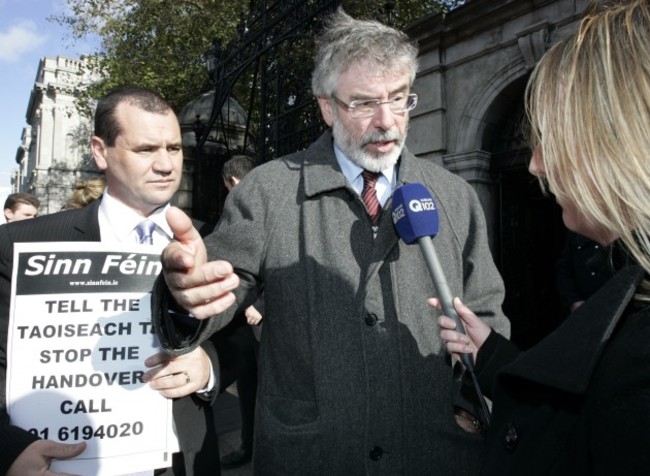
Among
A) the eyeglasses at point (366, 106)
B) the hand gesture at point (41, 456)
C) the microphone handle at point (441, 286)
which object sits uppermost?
the eyeglasses at point (366, 106)

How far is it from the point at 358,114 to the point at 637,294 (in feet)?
4.13

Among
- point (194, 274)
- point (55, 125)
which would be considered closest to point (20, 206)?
point (194, 274)

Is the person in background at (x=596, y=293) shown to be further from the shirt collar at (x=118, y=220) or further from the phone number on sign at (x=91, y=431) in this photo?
the shirt collar at (x=118, y=220)

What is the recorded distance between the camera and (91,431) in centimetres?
155

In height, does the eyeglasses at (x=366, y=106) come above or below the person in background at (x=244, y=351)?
above

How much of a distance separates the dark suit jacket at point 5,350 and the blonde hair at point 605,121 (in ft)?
4.47

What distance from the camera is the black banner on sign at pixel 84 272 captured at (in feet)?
5.19

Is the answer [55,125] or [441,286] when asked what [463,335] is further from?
[55,125]

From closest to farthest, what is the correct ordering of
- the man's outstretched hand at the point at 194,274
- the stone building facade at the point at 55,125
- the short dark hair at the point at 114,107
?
1. the man's outstretched hand at the point at 194,274
2. the short dark hair at the point at 114,107
3. the stone building facade at the point at 55,125

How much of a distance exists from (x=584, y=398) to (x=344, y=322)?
0.85 meters

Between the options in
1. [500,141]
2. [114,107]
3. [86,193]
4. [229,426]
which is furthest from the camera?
[500,141]

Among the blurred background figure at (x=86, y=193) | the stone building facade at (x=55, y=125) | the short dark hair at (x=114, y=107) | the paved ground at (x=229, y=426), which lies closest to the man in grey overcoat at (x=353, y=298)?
the short dark hair at (x=114, y=107)

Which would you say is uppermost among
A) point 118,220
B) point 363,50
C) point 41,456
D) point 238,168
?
point 238,168

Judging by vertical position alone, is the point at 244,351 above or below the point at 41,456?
above
